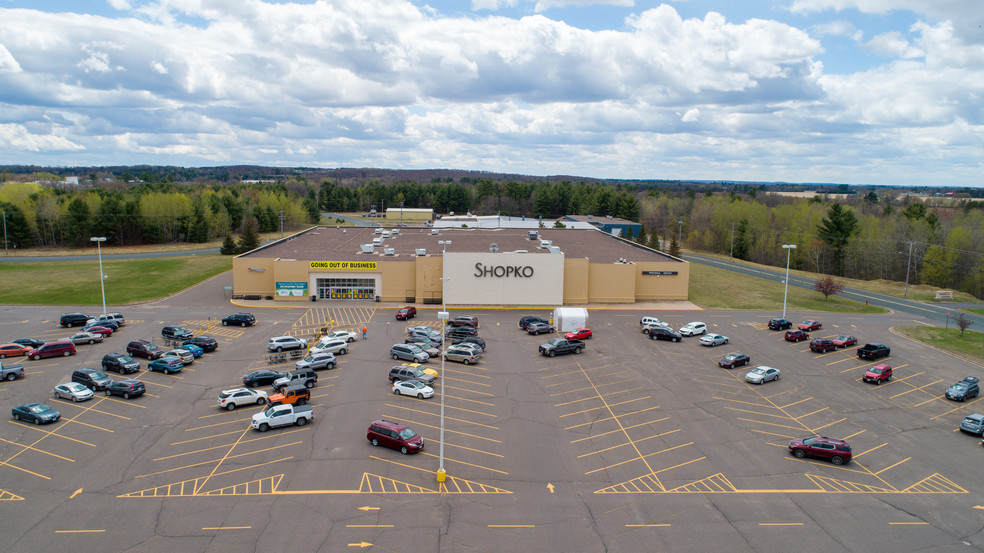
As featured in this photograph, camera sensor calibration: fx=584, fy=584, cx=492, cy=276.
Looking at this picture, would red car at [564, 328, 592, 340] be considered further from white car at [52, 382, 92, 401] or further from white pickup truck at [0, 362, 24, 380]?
white pickup truck at [0, 362, 24, 380]

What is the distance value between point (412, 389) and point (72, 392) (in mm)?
19662

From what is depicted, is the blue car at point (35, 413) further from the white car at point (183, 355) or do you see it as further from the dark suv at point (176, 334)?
the dark suv at point (176, 334)

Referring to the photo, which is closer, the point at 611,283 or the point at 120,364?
the point at 120,364

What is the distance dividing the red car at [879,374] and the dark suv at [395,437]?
31743mm

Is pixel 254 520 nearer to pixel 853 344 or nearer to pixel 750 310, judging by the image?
pixel 853 344

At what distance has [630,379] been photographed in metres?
39.7

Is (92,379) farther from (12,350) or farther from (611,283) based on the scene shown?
(611,283)

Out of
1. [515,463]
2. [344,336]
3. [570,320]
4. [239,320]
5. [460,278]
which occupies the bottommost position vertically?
[515,463]

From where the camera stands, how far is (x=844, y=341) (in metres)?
48.8

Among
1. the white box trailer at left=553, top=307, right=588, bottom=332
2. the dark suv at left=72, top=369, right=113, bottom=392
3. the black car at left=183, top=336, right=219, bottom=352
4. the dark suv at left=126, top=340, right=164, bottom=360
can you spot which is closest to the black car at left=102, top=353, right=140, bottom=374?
the dark suv at left=126, top=340, right=164, bottom=360

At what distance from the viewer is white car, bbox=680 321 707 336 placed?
170 feet

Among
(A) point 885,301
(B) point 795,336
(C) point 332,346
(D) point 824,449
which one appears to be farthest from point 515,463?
(A) point 885,301

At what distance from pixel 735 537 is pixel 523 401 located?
1526 cm

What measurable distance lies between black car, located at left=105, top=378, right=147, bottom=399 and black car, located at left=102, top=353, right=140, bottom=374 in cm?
397
